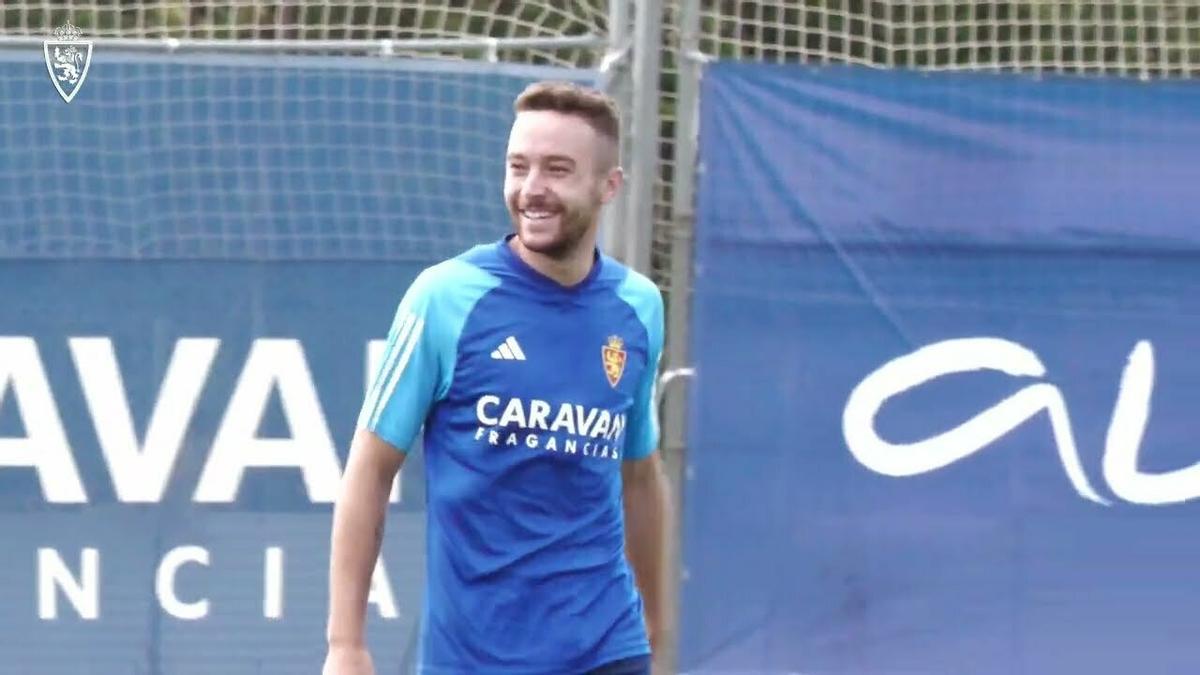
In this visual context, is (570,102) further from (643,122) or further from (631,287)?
(643,122)

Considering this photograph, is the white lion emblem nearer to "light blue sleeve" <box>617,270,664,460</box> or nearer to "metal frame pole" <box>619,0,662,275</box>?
"metal frame pole" <box>619,0,662,275</box>

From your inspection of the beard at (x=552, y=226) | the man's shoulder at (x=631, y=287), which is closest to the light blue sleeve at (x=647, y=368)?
the man's shoulder at (x=631, y=287)

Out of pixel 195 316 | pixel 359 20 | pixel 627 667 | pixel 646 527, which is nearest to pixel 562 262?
pixel 646 527

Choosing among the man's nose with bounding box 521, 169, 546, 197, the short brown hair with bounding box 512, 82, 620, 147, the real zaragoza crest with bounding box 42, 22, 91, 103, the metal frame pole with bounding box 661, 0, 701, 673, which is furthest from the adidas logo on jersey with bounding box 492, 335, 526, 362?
the real zaragoza crest with bounding box 42, 22, 91, 103

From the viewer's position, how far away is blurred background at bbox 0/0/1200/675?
5621 millimetres

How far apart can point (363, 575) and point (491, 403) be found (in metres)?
0.38

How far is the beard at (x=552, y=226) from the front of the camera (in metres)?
3.68

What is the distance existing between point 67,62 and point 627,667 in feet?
8.64

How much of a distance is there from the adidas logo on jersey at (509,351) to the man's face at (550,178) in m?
0.17

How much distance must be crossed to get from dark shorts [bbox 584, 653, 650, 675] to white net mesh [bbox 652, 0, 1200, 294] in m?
2.13

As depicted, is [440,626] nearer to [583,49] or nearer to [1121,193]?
[583,49]

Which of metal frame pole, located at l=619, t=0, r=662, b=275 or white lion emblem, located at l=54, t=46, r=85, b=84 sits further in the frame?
metal frame pole, located at l=619, t=0, r=662, b=275

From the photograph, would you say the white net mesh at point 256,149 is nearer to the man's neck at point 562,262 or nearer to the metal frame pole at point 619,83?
the metal frame pole at point 619,83

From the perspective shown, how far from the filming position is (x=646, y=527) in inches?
161
